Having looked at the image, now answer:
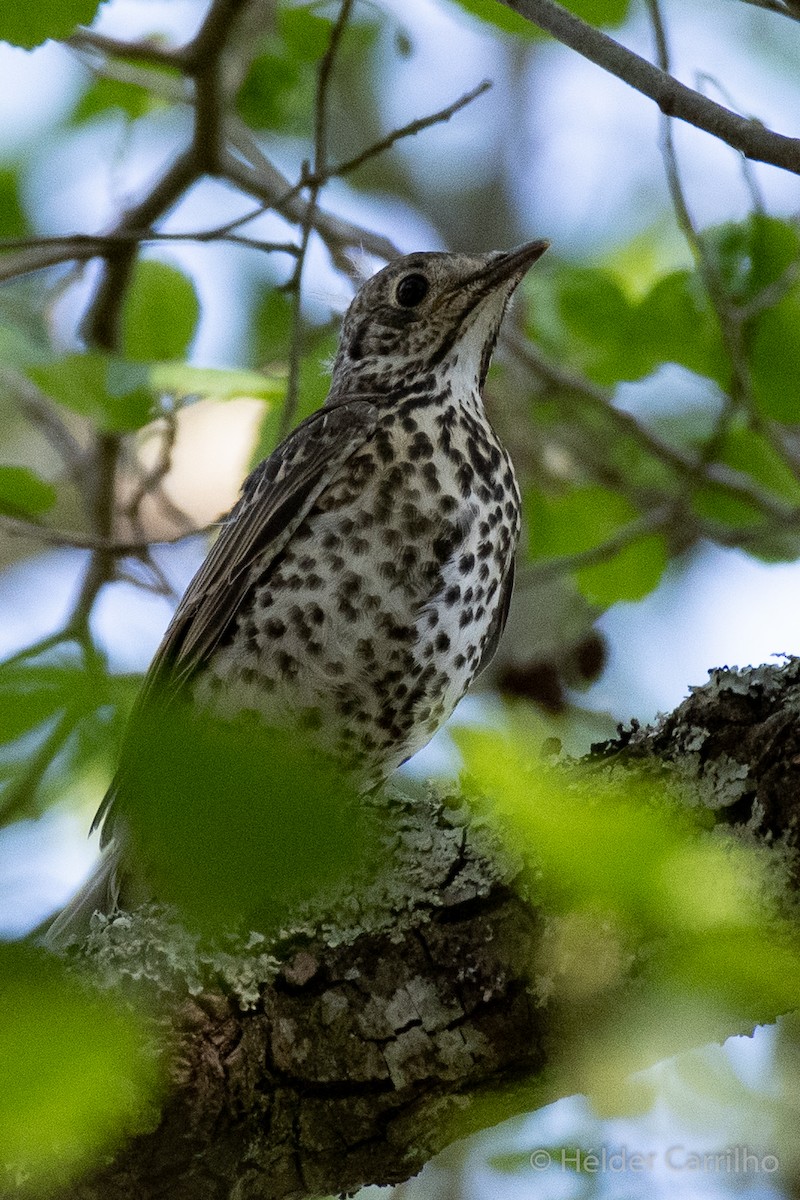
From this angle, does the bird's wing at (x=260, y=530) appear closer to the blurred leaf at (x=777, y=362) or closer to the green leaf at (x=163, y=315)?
the green leaf at (x=163, y=315)

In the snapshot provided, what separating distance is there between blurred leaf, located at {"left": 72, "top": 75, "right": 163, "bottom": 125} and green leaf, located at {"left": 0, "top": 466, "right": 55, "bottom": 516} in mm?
1877

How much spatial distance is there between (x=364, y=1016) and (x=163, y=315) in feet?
8.09

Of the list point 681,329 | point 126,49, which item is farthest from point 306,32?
point 681,329

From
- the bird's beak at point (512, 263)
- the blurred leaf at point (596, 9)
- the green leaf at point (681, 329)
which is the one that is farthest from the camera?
the green leaf at point (681, 329)

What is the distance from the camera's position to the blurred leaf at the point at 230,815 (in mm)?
1126

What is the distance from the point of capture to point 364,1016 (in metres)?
2.45

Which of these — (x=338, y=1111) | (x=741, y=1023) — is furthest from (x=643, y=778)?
(x=338, y=1111)

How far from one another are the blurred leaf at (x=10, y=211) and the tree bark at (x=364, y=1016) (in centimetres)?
314

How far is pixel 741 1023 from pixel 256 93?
12.4 ft

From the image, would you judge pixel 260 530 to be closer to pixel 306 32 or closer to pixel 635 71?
pixel 635 71

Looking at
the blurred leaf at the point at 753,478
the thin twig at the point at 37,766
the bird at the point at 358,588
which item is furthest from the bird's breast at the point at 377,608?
the blurred leaf at the point at 753,478

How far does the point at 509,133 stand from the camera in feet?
24.5

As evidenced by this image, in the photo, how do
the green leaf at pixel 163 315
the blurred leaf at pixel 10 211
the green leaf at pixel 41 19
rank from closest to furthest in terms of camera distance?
1. the green leaf at pixel 41 19
2. the green leaf at pixel 163 315
3. the blurred leaf at pixel 10 211

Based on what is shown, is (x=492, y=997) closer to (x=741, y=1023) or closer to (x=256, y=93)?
(x=741, y=1023)
